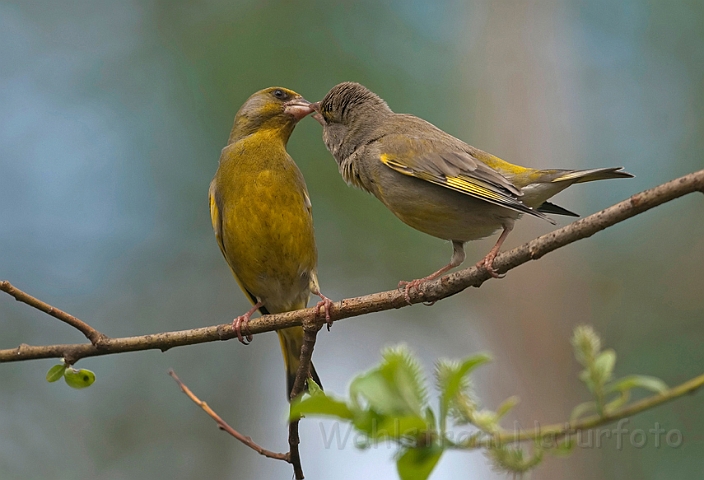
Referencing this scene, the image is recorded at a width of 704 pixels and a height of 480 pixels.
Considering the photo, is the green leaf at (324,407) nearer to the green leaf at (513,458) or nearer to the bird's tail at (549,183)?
the green leaf at (513,458)

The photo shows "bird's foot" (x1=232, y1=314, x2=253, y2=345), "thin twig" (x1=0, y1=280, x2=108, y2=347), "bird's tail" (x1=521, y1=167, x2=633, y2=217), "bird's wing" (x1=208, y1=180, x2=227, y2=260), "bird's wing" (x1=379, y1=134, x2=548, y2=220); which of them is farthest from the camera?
"bird's wing" (x1=208, y1=180, x2=227, y2=260)

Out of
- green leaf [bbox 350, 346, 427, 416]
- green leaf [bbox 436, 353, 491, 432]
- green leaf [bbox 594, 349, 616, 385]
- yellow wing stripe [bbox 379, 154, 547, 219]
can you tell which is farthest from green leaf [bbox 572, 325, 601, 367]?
yellow wing stripe [bbox 379, 154, 547, 219]

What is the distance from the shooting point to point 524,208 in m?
4.36

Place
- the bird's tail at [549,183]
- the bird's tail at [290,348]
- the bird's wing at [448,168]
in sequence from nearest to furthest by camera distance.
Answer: the bird's tail at [549,183] → the bird's wing at [448,168] → the bird's tail at [290,348]

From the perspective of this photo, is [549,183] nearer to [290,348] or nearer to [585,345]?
[290,348]

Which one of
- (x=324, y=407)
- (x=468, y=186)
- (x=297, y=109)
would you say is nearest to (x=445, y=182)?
(x=468, y=186)

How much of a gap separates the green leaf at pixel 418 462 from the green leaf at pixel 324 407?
15 cm

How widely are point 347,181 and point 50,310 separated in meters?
2.51

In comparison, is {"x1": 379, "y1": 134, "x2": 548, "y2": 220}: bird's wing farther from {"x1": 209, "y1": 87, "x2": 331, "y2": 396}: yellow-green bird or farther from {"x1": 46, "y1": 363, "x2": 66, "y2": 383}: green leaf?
{"x1": 46, "y1": 363, "x2": 66, "y2": 383}: green leaf

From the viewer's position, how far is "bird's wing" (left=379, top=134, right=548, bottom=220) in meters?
4.64

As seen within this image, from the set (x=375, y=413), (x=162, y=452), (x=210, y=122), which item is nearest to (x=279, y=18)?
(x=210, y=122)

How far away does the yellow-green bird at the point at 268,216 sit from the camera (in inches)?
213

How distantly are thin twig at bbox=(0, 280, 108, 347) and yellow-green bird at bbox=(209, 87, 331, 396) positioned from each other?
4.59 feet

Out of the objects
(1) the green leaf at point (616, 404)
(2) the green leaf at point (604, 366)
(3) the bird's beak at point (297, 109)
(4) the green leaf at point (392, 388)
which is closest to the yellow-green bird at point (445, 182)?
(3) the bird's beak at point (297, 109)
